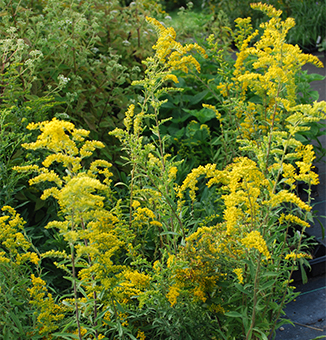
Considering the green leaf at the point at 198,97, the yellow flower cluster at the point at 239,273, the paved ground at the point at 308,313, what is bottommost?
the paved ground at the point at 308,313

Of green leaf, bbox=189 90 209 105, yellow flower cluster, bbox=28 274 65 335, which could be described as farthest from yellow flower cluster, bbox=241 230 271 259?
green leaf, bbox=189 90 209 105

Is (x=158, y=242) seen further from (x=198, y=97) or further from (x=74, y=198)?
(x=198, y=97)

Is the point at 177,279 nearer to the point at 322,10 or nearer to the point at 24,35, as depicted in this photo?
the point at 24,35

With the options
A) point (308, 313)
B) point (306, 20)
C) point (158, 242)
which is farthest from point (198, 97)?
point (306, 20)

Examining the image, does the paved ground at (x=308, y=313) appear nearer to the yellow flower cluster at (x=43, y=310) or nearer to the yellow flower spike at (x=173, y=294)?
the yellow flower spike at (x=173, y=294)

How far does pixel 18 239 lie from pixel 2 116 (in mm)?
837

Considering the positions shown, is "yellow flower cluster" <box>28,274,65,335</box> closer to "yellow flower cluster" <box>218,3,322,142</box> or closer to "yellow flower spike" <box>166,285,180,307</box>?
"yellow flower spike" <box>166,285,180,307</box>

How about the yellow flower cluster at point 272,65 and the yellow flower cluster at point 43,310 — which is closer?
the yellow flower cluster at point 43,310

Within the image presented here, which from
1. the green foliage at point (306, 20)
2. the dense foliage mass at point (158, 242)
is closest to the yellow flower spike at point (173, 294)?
the dense foliage mass at point (158, 242)

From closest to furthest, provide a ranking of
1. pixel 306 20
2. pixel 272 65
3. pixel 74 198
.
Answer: pixel 74 198, pixel 272 65, pixel 306 20

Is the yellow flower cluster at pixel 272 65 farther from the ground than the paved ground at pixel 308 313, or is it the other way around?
the yellow flower cluster at pixel 272 65

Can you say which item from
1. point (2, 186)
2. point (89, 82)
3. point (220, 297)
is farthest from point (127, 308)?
point (89, 82)

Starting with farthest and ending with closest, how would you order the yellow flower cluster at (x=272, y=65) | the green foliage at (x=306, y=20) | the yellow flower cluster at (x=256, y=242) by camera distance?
1. the green foliage at (x=306, y=20)
2. the yellow flower cluster at (x=272, y=65)
3. the yellow flower cluster at (x=256, y=242)

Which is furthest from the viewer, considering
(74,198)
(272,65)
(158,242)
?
(158,242)
